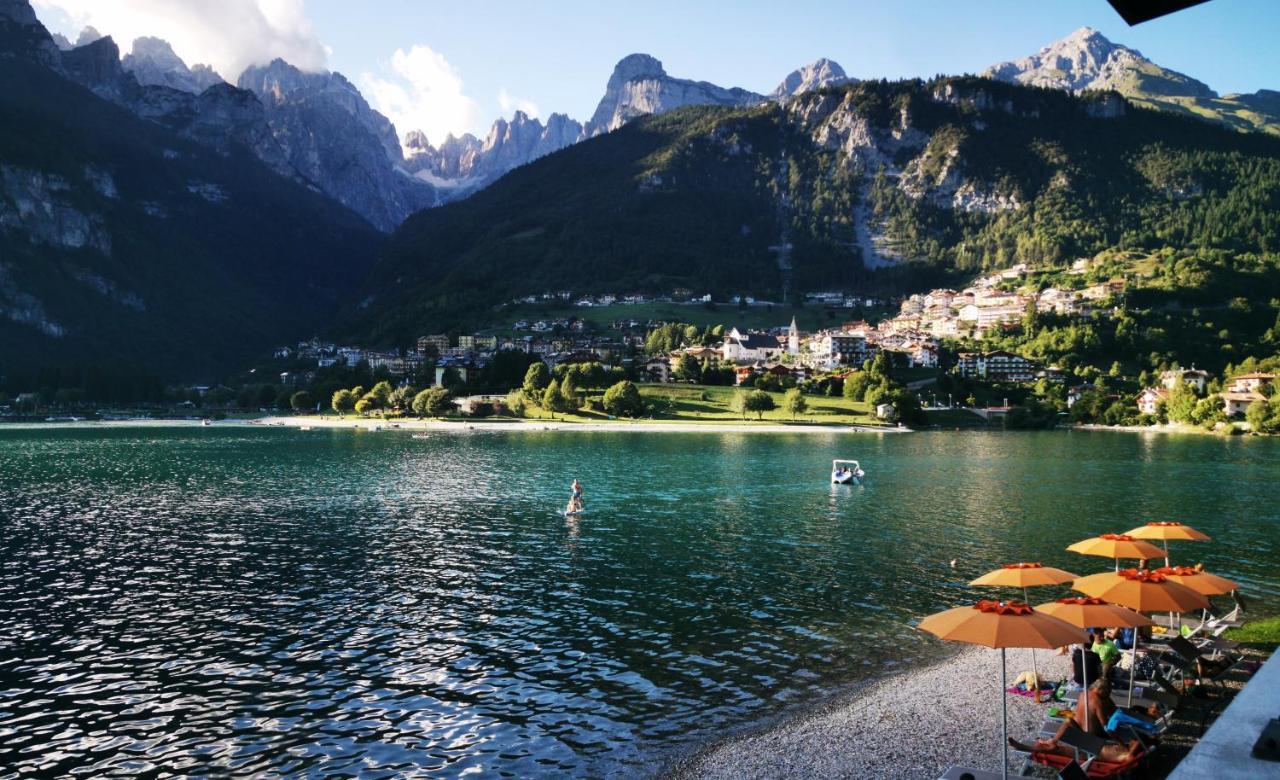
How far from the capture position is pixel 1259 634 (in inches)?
1027

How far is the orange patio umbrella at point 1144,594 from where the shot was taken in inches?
813

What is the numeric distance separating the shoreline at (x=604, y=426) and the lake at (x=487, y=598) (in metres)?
69.4

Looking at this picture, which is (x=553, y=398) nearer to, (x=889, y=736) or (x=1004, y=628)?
(x=889, y=736)

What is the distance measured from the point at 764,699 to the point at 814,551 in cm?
2327

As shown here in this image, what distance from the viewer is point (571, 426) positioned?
17038 centimetres

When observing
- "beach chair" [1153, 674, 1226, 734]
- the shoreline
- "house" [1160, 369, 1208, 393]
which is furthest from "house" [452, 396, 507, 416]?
"beach chair" [1153, 674, 1226, 734]

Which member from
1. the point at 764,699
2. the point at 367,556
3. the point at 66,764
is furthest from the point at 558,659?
the point at 367,556

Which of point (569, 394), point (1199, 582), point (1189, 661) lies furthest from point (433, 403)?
point (1189, 661)

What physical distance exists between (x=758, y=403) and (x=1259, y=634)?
143m

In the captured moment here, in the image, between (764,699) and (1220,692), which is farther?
(764,699)

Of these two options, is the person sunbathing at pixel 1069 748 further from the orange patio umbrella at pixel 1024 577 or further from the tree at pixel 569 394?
the tree at pixel 569 394

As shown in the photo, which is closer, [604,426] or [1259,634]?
[1259,634]

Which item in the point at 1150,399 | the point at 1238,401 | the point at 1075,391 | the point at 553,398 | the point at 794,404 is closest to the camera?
the point at 1238,401

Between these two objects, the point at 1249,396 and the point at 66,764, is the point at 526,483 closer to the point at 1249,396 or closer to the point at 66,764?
the point at 66,764
